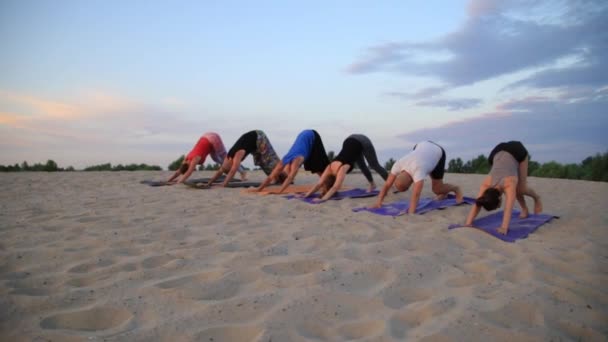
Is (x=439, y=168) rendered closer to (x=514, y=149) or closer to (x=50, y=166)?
(x=514, y=149)

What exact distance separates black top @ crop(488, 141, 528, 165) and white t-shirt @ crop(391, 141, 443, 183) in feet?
2.53

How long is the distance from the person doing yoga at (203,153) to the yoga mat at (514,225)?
17.7 feet

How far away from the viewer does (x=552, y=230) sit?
425 centimetres

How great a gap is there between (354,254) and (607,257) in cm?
200

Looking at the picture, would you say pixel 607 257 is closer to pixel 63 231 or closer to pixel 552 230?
pixel 552 230

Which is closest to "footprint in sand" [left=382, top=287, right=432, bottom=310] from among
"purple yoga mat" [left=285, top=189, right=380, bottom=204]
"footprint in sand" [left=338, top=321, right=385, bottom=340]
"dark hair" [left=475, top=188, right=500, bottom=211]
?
"footprint in sand" [left=338, top=321, right=385, bottom=340]

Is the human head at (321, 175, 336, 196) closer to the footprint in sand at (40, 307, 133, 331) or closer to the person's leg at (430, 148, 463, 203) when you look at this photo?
the person's leg at (430, 148, 463, 203)

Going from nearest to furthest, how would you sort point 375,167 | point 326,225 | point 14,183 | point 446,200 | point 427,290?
point 427,290 < point 326,225 < point 446,200 < point 375,167 < point 14,183

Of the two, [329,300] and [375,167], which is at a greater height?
[375,167]

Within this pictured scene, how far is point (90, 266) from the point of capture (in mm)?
2887

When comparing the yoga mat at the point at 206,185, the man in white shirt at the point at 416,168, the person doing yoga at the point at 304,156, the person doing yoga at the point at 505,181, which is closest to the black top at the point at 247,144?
the yoga mat at the point at 206,185

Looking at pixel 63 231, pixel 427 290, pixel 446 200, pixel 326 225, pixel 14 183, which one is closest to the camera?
pixel 427 290

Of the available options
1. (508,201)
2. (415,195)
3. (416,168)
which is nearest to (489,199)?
(508,201)

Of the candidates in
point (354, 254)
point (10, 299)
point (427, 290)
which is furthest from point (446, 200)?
point (10, 299)
